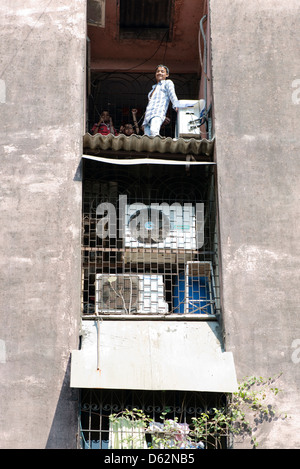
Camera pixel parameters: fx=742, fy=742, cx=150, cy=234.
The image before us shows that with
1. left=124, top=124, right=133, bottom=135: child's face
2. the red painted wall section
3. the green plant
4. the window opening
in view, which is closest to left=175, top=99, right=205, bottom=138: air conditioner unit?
left=124, top=124, right=133, bottom=135: child's face

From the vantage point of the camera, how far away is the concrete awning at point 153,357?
8.25 meters

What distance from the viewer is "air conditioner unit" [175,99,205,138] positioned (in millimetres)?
10602

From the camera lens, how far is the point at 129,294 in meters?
9.44

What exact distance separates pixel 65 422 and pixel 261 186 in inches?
150

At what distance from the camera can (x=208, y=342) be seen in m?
8.77

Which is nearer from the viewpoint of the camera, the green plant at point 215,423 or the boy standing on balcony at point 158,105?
the green plant at point 215,423

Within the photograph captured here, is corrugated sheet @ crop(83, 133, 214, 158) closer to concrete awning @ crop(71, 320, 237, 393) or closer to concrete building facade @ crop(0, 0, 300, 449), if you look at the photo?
concrete building facade @ crop(0, 0, 300, 449)

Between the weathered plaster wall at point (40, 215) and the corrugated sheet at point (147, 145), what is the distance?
0.22 metres

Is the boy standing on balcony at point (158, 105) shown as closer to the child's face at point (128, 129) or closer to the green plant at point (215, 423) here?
the child's face at point (128, 129)

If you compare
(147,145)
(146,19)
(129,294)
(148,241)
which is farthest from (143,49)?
(129,294)

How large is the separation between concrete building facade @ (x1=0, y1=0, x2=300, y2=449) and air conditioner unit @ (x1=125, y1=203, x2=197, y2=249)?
0.66 metres

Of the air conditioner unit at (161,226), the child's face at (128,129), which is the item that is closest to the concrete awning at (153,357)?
the air conditioner unit at (161,226)

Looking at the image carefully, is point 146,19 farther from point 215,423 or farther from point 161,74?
point 215,423

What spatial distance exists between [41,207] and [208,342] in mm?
2664
